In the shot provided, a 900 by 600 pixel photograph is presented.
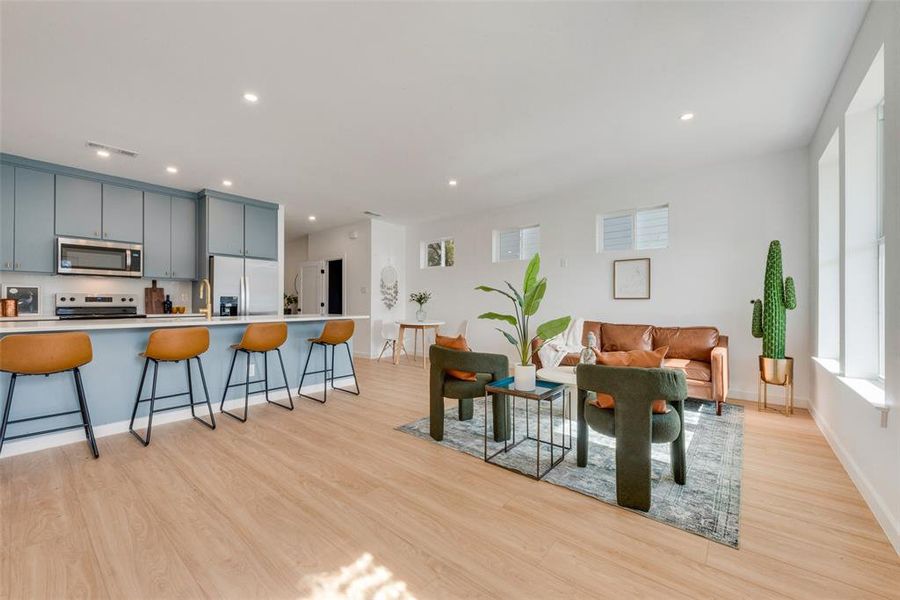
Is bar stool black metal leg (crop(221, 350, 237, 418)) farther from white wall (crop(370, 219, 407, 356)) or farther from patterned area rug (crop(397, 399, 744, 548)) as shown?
white wall (crop(370, 219, 407, 356))

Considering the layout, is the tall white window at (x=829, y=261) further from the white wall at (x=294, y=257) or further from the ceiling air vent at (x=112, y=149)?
the white wall at (x=294, y=257)

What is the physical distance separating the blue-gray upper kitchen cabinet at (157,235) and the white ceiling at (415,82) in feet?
2.02

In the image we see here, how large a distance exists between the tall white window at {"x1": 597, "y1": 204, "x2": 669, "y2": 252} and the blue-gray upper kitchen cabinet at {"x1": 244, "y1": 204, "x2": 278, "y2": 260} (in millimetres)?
4930

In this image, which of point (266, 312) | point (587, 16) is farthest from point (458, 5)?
point (266, 312)

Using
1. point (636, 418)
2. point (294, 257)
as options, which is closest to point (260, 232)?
point (294, 257)

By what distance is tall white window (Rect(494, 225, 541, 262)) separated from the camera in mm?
6070

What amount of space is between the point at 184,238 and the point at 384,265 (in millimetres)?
3245

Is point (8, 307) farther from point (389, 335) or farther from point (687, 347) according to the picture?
point (687, 347)

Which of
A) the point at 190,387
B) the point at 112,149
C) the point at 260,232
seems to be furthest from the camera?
the point at 260,232

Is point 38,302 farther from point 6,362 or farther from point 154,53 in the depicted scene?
point 154,53

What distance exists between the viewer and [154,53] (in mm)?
2354

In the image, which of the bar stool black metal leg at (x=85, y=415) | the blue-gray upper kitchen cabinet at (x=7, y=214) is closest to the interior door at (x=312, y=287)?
the blue-gray upper kitchen cabinet at (x=7, y=214)

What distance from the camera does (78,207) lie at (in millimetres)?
4410

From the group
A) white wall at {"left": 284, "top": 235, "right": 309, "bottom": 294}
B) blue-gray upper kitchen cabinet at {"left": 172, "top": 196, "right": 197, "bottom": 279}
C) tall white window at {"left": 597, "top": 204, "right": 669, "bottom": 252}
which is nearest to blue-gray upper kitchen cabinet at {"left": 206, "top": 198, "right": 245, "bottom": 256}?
blue-gray upper kitchen cabinet at {"left": 172, "top": 196, "right": 197, "bottom": 279}
